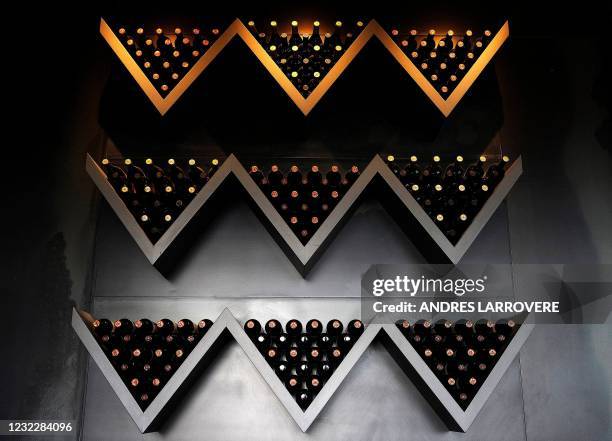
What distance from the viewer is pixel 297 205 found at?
243 cm

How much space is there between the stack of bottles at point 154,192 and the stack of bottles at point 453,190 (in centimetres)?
80

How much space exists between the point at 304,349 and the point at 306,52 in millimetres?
1170

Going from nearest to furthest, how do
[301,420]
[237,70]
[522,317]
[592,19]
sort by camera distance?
[301,420] → [522,317] → [237,70] → [592,19]

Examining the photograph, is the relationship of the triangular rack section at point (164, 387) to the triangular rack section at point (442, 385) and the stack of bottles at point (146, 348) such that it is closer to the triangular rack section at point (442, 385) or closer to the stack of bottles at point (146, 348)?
the stack of bottles at point (146, 348)

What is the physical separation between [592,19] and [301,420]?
224 cm

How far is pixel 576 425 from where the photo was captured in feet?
8.04

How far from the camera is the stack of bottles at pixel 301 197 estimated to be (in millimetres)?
2422

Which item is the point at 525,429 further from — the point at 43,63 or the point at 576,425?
the point at 43,63

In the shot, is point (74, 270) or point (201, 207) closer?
point (201, 207)

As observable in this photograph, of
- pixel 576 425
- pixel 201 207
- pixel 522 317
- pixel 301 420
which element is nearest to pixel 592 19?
pixel 522 317

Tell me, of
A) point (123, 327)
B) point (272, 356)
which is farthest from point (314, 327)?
point (123, 327)

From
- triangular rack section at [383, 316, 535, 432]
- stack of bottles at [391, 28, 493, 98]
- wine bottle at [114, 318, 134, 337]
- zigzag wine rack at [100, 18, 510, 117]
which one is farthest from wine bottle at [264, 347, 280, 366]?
stack of bottles at [391, 28, 493, 98]

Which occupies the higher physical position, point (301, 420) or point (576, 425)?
point (301, 420)

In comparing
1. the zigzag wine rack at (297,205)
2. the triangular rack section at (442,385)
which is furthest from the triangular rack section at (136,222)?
the triangular rack section at (442,385)
